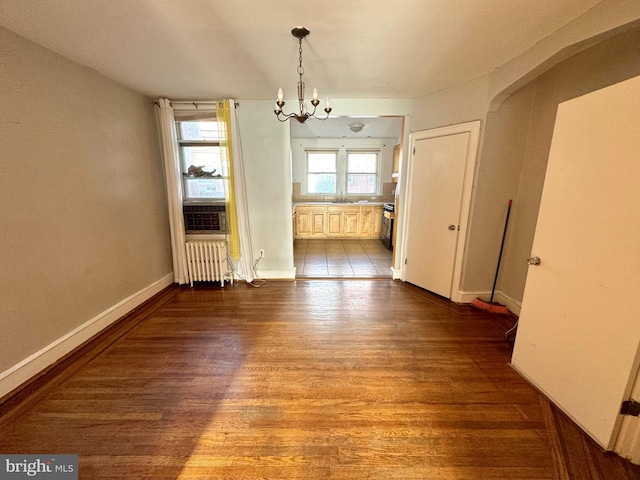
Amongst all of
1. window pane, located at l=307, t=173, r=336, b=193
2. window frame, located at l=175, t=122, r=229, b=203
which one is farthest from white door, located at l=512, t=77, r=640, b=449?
window pane, located at l=307, t=173, r=336, b=193

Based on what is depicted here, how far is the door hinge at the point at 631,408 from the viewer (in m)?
1.30

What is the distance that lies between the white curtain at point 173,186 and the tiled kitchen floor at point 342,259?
5.72 feet

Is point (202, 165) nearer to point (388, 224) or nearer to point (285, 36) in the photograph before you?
point (285, 36)

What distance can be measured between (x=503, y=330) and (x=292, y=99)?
142 inches

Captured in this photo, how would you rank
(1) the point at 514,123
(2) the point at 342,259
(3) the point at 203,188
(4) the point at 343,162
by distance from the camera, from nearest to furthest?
(1) the point at 514,123 < (3) the point at 203,188 < (2) the point at 342,259 < (4) the point at 343,162

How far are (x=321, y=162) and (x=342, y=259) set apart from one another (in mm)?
3111

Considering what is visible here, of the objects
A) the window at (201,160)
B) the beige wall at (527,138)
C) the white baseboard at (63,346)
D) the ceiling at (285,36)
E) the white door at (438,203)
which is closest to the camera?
the ceiling at (285,36)

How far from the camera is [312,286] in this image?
362 cm

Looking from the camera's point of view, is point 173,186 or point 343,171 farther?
point 343,171

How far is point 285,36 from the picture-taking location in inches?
74.3

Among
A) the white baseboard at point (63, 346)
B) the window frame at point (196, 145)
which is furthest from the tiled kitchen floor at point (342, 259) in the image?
the white baseboard at point (63, 346)

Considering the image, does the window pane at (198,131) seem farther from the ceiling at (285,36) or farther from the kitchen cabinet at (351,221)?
the kitchen cabinet at (351,221)

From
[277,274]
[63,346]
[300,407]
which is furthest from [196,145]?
[300,407]

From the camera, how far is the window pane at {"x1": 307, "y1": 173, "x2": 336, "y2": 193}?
6797 millimetres
